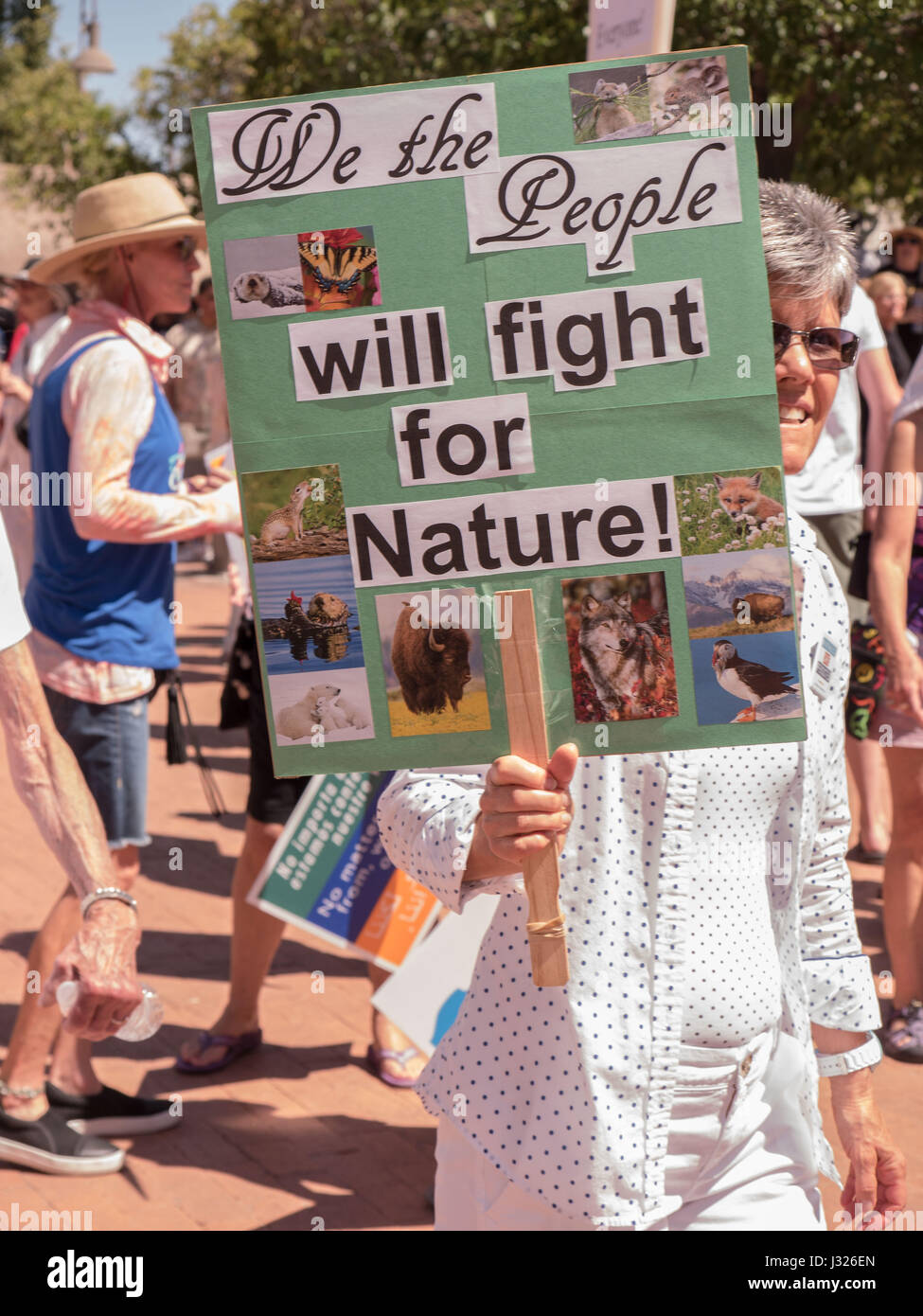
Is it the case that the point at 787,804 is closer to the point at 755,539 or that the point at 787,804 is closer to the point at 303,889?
the point at 755,539

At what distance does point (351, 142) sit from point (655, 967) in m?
1.09

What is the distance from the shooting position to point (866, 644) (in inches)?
201

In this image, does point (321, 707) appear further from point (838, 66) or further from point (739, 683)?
point (838, 66)

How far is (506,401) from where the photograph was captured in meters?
1.77

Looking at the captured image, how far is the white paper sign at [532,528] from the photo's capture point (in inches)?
70.1

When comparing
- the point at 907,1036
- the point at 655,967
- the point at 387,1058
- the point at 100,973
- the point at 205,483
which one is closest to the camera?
the point at 655,967

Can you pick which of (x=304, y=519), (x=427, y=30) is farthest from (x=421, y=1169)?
(x=427, y=30)

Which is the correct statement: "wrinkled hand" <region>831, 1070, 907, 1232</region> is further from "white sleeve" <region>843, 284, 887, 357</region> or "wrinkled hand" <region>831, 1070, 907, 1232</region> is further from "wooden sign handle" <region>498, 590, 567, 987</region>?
"white sleeve" <region>843, 284, 887, 357</region>

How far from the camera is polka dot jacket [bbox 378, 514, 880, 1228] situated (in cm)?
189

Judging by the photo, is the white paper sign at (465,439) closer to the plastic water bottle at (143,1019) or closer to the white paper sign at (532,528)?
the white paper sign at (532,528)

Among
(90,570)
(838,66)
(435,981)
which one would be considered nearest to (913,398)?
(435,981)

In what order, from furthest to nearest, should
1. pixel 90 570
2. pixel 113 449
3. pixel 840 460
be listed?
pixel 840 460 → pixel 90 570 → pixel 113 449

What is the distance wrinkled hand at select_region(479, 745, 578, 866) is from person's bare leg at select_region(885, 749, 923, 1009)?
3.12m

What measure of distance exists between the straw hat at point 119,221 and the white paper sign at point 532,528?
2.66 meters
